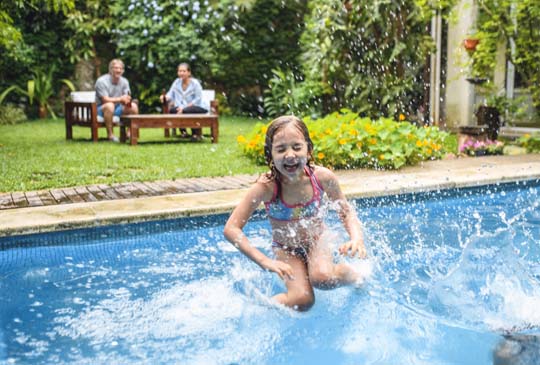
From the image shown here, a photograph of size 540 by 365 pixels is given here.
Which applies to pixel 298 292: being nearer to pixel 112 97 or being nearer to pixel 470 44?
pixel 112 97

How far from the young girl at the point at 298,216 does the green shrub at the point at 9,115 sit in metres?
10.5

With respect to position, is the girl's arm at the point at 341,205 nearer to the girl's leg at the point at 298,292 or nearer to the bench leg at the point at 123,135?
the girl's leg at the point at 298,292

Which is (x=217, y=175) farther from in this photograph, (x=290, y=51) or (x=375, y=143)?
(x=290, y=51)

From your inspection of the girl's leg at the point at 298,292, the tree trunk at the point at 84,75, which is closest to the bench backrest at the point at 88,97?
the tree trunk at the point at 84,75

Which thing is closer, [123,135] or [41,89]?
[123,135]

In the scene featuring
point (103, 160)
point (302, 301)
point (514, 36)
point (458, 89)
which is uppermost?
point (514, 36)

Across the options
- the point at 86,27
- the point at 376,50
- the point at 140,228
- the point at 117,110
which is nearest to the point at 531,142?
the point at 376,50

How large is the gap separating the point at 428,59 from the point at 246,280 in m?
8.57

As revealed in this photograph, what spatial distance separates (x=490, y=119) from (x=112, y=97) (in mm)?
5515

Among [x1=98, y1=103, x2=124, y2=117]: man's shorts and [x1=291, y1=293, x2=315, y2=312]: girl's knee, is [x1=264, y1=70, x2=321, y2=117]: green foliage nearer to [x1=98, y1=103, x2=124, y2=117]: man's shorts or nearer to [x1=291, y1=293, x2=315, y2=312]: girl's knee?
[x1=98, y1=103, x2=124, y2=117]: man's shorts

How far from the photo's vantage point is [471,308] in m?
3.05

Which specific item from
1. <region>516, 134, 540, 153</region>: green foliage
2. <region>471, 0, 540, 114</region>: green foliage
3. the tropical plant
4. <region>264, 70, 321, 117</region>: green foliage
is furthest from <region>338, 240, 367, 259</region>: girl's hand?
the tropical plant

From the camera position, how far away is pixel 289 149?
2.80 meters

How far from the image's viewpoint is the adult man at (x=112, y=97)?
920cm
